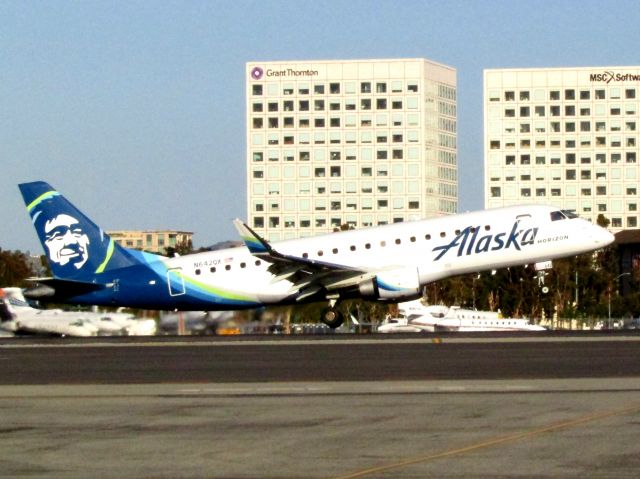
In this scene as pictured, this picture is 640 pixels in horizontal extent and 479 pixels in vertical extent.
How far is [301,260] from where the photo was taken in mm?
52062

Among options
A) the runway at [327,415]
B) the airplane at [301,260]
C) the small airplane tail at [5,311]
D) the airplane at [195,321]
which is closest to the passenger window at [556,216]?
the airplane at [301,260]

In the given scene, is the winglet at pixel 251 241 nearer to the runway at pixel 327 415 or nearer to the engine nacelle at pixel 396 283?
the engine nacelle at pixel 396 283

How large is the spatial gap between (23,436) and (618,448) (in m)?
7.67

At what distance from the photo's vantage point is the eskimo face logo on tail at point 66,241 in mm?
55688

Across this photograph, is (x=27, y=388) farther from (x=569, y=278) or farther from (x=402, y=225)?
(x=569, y=278)

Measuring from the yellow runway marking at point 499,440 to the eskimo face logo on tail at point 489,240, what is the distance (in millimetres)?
30688

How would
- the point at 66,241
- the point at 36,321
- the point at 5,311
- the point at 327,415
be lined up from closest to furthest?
the point at 327,415 < the point at 36,321 < the point at 66,241 < the point at 5,311

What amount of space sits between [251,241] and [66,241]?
8.30m

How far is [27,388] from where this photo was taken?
1056 inches

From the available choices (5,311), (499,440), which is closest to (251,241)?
(5,311)

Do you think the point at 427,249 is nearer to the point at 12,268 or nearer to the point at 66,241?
the point at 66,241

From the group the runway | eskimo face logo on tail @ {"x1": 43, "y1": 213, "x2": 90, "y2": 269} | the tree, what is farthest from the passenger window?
the tree

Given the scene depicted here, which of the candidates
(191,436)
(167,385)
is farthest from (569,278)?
(191,436)

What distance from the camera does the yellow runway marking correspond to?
1580 centimetres
